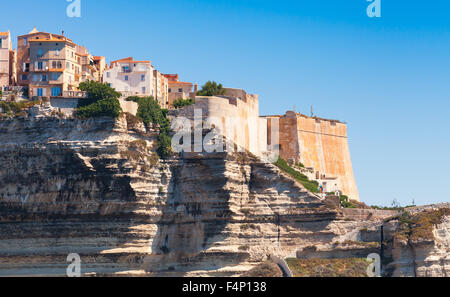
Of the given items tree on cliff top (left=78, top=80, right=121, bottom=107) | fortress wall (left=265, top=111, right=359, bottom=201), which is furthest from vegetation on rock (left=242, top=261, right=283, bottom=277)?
tree on cliff top (left=78, top=80, right=121, bottom=107)

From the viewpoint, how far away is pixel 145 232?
302 ft

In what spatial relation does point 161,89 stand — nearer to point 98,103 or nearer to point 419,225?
point 98,103

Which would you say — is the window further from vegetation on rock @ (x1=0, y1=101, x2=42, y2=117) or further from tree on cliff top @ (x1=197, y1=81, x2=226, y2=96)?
tree on cliff top @ (x1=197, y1=81, x2=226, y2=96)

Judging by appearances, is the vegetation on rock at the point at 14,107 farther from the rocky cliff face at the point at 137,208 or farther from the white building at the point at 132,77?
the white building at the point at 132,77

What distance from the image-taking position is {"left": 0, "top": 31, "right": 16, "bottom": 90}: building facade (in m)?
98.7

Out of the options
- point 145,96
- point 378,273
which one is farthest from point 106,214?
point 378,273

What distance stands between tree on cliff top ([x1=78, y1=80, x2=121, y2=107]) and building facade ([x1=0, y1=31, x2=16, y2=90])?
5563mm

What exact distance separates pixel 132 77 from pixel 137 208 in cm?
1061

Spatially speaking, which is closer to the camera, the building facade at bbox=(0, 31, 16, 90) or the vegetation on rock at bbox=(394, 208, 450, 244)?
the vegetation on rock at bbox=(394, 208, 450, 244)

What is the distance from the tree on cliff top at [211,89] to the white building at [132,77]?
3.30m

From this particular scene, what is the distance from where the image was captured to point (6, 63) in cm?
9881

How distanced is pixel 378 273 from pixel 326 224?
4.39 metres

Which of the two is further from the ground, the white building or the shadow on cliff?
the white building
